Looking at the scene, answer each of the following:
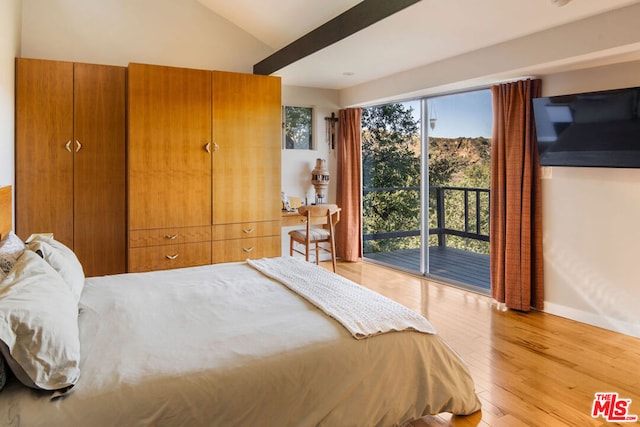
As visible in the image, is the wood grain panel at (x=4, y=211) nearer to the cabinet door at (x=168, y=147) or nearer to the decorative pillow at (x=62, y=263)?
the decorative pillow at (x=62, y=263)

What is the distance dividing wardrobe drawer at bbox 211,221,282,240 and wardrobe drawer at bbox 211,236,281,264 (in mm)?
41

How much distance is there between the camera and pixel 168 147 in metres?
4.03

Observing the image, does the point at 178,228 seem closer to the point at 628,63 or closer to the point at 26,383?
the point at 26,383

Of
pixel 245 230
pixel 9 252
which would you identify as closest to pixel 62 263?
pixel 9 252

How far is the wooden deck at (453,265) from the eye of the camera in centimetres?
446

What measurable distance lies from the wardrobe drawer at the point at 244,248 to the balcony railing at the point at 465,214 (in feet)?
5.66

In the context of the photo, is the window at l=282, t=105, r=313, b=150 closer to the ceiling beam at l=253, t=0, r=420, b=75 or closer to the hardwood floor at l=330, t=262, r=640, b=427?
the ceiling beam at l=253, t=0, r=420, b=75

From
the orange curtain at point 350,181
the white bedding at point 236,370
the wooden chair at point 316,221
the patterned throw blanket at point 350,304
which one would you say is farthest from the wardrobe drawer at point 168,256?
the orange curtain at point 350,181

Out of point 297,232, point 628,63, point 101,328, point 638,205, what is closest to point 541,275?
point 638,205

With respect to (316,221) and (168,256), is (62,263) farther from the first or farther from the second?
(316,221)

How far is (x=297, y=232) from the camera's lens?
4.94 meters

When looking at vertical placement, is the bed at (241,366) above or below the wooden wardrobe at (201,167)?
below

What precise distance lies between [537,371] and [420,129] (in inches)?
119

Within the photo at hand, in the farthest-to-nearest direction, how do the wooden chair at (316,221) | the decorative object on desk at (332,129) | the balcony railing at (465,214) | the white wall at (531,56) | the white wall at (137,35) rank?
1. the decorative object on desk at (332,129)
2. the wooden chair at (316,221)
3. the balcony railing at (465,214)
4. the white wall at (137,35)
5. the white wall at (531,56)
